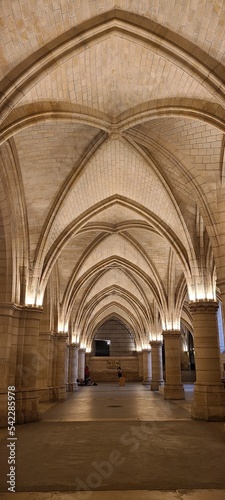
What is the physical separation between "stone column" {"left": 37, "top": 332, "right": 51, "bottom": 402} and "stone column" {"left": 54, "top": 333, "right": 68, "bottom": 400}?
27.7 inches

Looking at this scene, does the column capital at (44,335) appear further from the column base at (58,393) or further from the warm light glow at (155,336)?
the warm light glow at (155,336)

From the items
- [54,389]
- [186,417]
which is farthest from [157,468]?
[54,389]

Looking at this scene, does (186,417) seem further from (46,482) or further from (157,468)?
(46,482)

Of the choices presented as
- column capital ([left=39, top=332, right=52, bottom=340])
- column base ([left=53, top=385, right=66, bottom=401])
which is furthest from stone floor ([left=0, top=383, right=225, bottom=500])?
column base ([left=53, top=385, right=66, bottom=401])

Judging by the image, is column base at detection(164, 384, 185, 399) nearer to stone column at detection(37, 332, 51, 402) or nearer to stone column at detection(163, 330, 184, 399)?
stone column at detection(163, 330, 184, 399)

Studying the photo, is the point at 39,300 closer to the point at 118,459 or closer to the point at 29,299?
the point at 29,299

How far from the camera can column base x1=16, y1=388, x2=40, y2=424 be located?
999cm

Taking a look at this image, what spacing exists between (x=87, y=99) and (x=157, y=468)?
710 centimetres

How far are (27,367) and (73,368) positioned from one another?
12.2m

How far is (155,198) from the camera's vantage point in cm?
1256

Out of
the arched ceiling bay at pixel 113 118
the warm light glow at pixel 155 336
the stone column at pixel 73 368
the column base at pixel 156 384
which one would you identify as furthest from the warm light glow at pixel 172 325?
the stone column at pixel 73 368

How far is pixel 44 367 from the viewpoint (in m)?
15.1

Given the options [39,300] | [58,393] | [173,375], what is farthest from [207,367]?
[58,393]

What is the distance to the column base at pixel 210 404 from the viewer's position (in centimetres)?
1038
